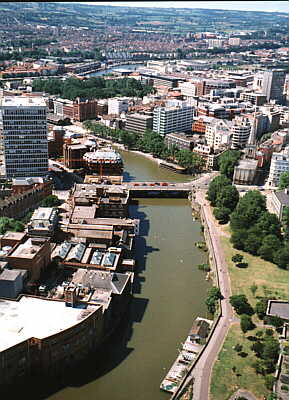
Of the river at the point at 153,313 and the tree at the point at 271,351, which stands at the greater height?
the tree at the point at 271,351

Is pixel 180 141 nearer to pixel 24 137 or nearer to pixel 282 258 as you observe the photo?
pixel 24 137

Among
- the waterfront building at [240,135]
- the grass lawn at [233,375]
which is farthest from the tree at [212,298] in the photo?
the waterfront building at [240,135]

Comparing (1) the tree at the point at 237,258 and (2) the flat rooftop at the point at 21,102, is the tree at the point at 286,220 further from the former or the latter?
(2) the flat rooftop at the point at 21,102

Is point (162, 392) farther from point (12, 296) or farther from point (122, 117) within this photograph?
point (122, 117)

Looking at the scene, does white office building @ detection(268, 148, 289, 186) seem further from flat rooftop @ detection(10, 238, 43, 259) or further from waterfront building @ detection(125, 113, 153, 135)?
flat rooftop @ detection(10, 238, 43, 259)

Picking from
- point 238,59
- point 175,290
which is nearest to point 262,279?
point 175,290

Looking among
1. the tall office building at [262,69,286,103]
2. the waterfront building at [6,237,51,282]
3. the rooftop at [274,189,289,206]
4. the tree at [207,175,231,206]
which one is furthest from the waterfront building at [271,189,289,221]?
the tall office building at [262,69,286,103]

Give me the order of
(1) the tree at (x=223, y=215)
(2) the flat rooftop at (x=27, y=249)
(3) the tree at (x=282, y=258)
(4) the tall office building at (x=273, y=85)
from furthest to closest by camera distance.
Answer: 1. (4) the tall office building at (x=273, y=85)
2. (1) the tree at (x=223, y=215)
3. (3) the tree at (x=282, y=258)
4. (2) the flat rooftop at (x=27, y=249)
